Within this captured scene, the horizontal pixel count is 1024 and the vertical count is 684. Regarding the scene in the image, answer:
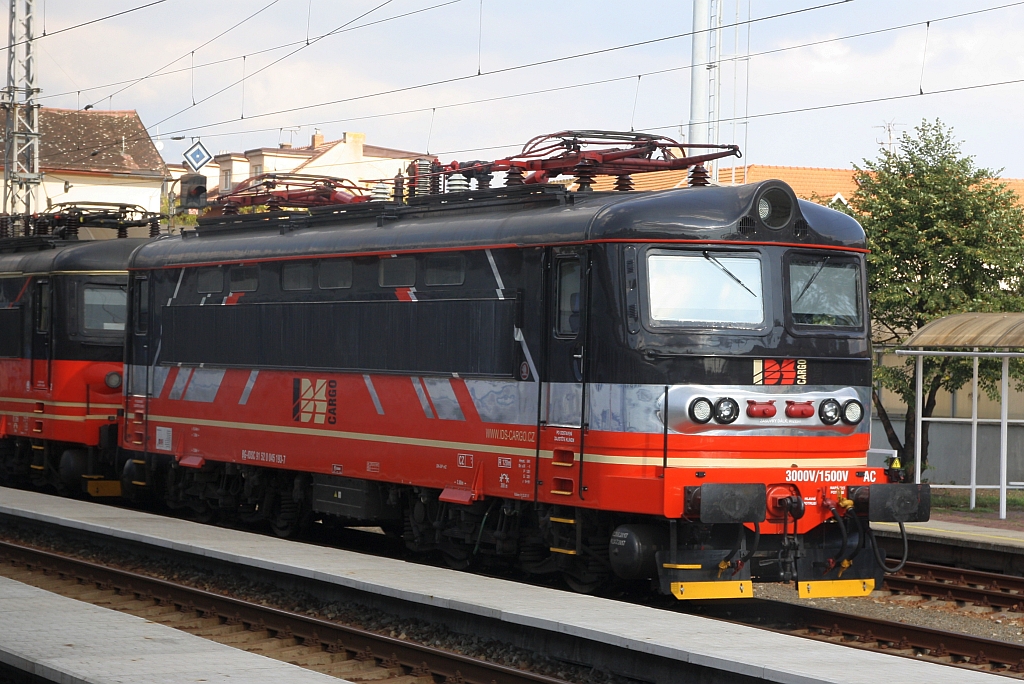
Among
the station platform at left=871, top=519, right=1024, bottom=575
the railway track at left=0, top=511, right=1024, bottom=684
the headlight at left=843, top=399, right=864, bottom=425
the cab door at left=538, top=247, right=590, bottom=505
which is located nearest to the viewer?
the railway track at left=0, top=511, right=1024, bottom=684

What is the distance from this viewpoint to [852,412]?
11242mm

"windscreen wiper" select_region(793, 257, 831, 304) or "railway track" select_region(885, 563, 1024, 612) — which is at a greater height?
"windscreen wiper" select_region(793, 257, 831, 304)

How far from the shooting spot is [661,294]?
1064 centimetres

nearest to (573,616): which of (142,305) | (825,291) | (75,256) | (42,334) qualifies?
(825,291)

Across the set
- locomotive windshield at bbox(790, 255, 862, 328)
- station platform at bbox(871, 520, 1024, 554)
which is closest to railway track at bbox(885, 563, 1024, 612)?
station platform at bbox(871, 520, 1024, 554)

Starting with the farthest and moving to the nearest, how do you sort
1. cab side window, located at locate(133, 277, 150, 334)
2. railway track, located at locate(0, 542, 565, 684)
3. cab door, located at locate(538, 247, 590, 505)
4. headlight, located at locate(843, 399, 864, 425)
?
cab side window, located at locate(133, 277, 150, 334) < headlight, located at locate(843, 399, 864, 425) < cab door, located at locate(538, 247, 590, 505) < railway track, located at locate(0, 542, 565, 684)

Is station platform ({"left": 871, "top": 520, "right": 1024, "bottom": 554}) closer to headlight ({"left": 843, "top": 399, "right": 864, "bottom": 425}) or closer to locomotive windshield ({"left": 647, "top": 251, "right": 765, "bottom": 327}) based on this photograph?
headlight ({"left": 843, "top": 399, "right": 864, "bottom": 425})

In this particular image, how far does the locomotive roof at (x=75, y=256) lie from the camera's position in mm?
19078

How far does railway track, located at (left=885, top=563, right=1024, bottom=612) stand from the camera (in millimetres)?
12836

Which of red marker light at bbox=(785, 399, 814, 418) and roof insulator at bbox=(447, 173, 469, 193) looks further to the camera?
roof insulator at bbox=(447, 173, 469, 193)

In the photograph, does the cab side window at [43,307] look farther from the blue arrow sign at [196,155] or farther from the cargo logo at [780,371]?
the blue arrow sign at [196,155]

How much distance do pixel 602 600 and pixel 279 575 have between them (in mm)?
3239

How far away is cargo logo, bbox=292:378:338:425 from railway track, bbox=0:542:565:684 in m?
2.33

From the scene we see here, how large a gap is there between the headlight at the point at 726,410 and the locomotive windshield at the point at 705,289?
625mm
